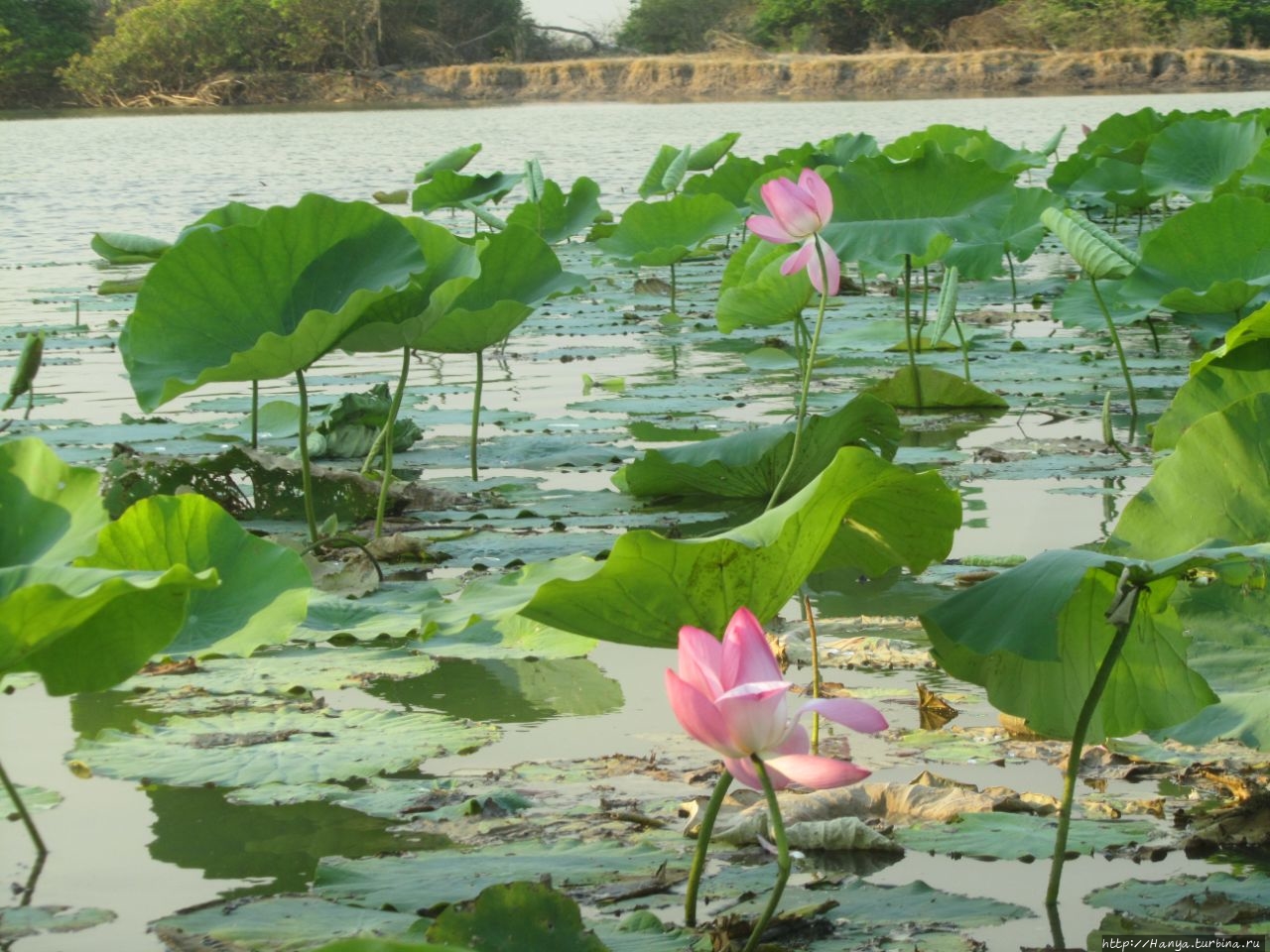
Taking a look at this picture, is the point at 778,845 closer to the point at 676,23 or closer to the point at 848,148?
the point at 848,148

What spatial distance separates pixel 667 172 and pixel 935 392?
295 centimetres

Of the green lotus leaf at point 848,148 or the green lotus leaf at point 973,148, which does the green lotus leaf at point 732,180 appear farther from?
the green lotus leaf at point 973,148

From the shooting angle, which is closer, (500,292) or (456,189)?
(500,292)

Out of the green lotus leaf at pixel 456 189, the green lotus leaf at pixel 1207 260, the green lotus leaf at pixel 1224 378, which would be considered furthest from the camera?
the green lotus leaf at pixel 456 189

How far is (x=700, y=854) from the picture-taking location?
2.99 ft

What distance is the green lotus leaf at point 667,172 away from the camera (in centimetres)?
566

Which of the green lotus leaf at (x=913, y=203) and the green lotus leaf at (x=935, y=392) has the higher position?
the green lotus leaf at (x=913, y=203)

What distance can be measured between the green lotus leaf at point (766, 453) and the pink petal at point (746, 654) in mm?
1127

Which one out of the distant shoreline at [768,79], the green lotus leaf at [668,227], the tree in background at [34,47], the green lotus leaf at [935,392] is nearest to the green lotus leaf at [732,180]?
Result: the green lotus leaf at [668,227]

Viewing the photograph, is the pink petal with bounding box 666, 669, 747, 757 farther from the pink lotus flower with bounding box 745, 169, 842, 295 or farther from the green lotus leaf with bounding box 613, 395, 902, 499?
the green lotus leaf with bounding box 613, 395, 902, 499

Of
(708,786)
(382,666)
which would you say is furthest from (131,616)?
(382,666)

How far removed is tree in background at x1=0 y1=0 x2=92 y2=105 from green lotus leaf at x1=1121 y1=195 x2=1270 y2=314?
96.1 feet

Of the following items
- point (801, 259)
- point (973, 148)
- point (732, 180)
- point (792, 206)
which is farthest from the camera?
point (732, 180)

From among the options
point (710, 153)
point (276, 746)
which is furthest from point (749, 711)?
point (710, 153)
